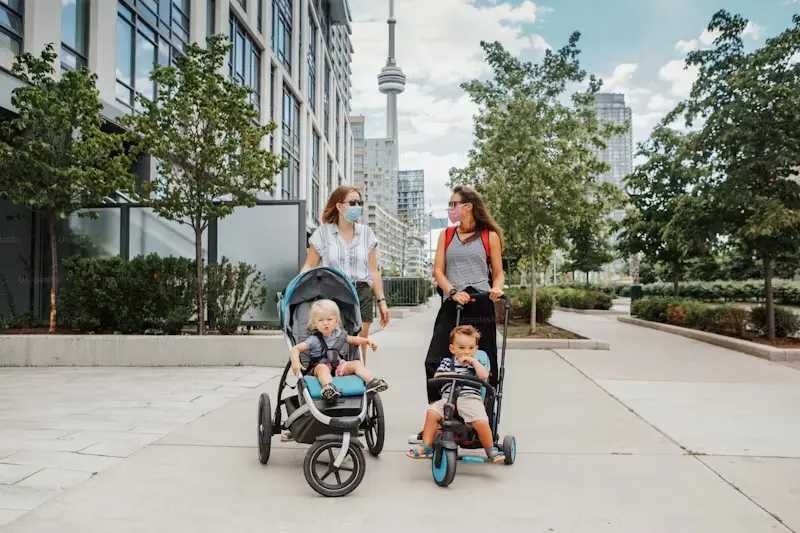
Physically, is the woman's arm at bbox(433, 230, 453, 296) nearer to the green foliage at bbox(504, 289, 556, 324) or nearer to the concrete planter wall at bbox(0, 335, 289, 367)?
the concrete planter wall at bbox(0, 335, 289, 367)

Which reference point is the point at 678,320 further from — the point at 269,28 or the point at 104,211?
the point at 269,28

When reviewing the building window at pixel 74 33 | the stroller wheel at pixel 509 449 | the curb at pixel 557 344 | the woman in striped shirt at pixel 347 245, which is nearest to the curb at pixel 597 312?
the curb at pixel 557 344

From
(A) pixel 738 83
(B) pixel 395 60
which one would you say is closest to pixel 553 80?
(A) pixel 738 83

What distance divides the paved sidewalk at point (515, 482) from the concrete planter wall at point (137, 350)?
2893 mm

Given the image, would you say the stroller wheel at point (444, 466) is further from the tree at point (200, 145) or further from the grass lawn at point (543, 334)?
the grass lawn at point (543, 334)

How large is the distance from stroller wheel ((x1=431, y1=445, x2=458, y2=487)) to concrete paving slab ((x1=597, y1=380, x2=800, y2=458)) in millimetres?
2107

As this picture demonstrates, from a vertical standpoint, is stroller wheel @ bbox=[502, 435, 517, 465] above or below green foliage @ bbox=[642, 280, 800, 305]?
below

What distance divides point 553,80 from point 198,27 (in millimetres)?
12000

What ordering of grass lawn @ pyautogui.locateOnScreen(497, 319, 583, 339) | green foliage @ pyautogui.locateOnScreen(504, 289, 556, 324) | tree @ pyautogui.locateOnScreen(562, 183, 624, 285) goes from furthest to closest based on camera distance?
1. tree @ pyautogui.locateOnScreen(562, 183, 624, 285)
2. green foliage @ pyautogui.locateOnScreen(504, 289, 556, 324)
3. grass lawn @ pyautogui.locateOnScreen(497, 319, 583, 339)

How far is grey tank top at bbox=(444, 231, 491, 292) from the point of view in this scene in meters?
4.79

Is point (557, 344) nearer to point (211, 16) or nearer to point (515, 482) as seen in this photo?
point (515, 482)

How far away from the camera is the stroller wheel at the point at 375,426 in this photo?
14.5ft

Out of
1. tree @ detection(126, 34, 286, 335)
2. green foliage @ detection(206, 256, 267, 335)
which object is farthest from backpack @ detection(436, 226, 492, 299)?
green foliage @ detection(206, 256, 267, 335)

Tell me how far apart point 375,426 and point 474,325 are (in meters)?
1.04
